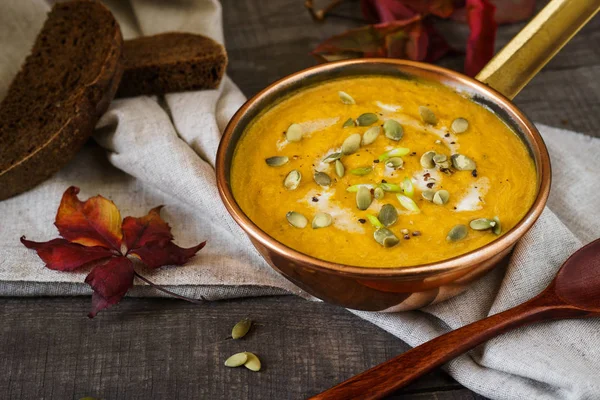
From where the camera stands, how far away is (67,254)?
200cm

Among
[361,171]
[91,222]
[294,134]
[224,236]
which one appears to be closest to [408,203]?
[361,171]

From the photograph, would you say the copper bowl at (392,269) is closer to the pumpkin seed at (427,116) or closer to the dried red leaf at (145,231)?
the pumpkin seed at (427,116)

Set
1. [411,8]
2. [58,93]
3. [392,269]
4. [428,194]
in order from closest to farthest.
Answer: [392,269] < [428,194] < [58,93] < [411,8]

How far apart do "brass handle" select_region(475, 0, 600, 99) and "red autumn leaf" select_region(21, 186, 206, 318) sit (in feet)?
3.20

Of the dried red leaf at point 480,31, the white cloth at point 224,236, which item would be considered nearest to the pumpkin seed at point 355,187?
the white cloth at point 224,236

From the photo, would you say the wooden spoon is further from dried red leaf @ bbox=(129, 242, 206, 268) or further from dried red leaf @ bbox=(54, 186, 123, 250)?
dried red leaf @ bbox=(54, 186, 123, 250)

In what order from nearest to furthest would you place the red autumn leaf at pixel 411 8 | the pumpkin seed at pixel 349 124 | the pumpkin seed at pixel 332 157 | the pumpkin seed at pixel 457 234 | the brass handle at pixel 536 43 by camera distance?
the pumpkin seed at pixel 457 234 < the pumpkin seed at pixel 332 157 < the pumpkin seed at pixel 349 124 < the brass handle at pixel 536 43 < the red autumn leaf at pixel 411 8

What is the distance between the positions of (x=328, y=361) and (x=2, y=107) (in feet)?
4.67

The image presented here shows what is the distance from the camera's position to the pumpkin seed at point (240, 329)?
189 centimetres

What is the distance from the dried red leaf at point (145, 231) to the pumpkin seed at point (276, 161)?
1.23 ft

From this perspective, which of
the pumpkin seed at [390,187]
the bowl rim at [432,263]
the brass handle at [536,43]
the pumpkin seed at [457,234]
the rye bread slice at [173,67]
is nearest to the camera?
the bowl rim at [432,263]

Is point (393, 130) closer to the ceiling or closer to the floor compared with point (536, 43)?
closer to the floor

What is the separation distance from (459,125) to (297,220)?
55 centimetres

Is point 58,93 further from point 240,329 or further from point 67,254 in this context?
point 240,329
